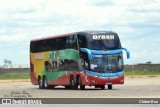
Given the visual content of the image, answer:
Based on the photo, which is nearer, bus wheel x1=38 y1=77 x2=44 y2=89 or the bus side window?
the bus side window

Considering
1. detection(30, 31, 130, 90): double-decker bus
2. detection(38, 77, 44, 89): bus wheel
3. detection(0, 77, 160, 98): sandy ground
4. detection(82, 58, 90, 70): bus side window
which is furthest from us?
detection(38, 77, 44, 89): bus wheel

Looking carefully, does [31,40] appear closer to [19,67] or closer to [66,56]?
[66,56]

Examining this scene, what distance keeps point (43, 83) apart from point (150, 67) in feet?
161

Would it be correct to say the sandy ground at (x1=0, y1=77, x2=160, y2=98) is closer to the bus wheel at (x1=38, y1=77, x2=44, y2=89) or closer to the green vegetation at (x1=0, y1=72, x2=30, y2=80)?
the bus wheel at (x1=38, y1=77, x2=44, y2=89)

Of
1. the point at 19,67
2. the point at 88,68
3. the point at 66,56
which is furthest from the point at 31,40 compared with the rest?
the point at 19,67

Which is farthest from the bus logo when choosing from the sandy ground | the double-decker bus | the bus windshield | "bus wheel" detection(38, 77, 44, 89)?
"bus wheel" detection(38, 77, 44, 89)

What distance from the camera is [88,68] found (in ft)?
113

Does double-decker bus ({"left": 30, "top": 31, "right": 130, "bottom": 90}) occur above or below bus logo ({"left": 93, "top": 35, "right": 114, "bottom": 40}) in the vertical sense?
below

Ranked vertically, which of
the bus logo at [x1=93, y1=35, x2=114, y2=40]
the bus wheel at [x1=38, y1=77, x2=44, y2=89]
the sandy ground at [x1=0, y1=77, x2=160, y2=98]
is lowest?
the sandy ground at [x1=0, y1=77, x2=160, y2=98]

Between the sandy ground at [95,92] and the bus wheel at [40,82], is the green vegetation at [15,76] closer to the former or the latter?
the bus wheel at [40,82]

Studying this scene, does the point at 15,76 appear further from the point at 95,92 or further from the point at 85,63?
the point at 95,92

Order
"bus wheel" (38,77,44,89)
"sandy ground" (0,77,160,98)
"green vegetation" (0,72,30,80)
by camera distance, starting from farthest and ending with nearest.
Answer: "green vegetation" (0,72,30,80), "bus wheel" (38,77,44,89), "sandy ground" (0,77,160,98)

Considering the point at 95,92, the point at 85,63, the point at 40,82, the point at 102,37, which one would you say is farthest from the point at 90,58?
the point at 40,82

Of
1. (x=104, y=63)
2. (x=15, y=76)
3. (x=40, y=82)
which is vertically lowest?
(x=40, y=82)
